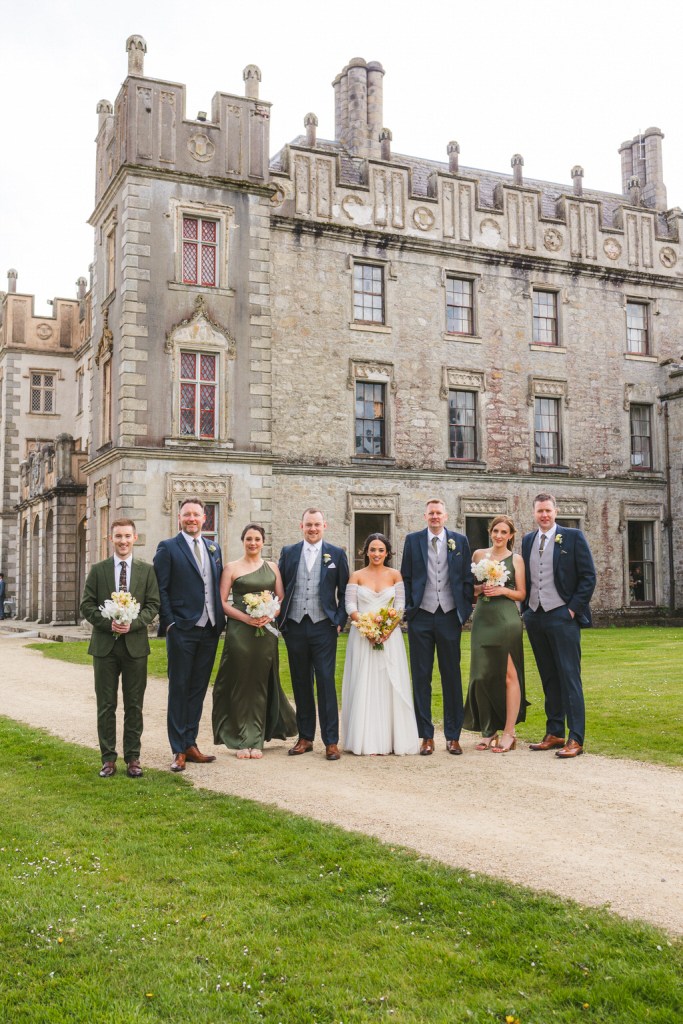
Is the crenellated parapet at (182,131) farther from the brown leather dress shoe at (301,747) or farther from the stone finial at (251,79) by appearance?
the brown leather dress shoe at (301,747)

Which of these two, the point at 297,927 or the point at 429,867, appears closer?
the point at 297,927

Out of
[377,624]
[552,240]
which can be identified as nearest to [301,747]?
[377,624]

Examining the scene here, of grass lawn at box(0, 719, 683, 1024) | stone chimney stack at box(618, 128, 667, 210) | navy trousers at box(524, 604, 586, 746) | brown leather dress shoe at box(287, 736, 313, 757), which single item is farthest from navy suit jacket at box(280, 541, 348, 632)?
stone chimney stack at box(618, 128, 667, 210)

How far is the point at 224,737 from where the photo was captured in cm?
923

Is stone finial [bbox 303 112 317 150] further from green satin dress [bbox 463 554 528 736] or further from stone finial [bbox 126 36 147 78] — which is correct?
green satin dress [bbox 463 554 528 736]

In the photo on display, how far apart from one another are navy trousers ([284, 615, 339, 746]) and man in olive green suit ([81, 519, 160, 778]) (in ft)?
4.98

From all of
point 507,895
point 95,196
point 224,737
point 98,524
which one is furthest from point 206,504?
point 507,895

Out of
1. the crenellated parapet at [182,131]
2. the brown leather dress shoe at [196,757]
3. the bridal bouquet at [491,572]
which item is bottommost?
the brown leather dress shoe at [196,757]

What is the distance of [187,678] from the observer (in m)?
8.96

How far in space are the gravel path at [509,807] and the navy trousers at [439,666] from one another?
34cm

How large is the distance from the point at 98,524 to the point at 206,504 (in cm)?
398

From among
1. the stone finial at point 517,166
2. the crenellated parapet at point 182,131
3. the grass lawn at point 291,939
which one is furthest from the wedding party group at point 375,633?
the stone finial at point 517,166

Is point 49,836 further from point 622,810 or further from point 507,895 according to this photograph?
point 622,810

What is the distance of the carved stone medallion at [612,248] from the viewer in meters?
29.6
